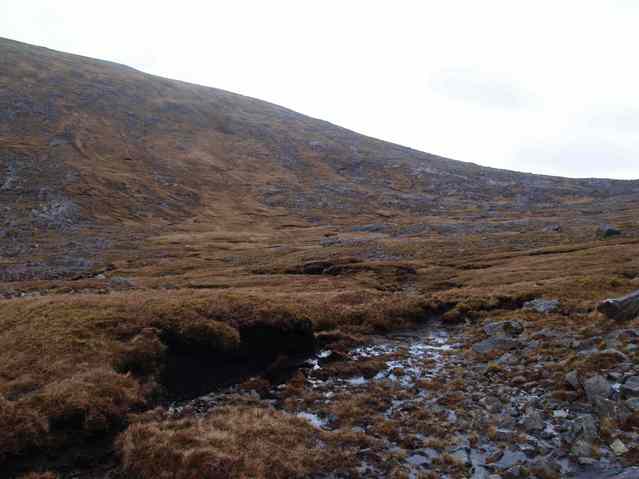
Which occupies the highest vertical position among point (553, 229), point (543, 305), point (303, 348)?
point (553, 229)

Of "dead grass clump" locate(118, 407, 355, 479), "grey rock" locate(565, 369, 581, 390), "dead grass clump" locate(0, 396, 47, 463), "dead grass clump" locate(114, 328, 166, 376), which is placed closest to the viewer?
"dead grass clump" locate(118, 407, 355, 479)

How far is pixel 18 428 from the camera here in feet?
52.6

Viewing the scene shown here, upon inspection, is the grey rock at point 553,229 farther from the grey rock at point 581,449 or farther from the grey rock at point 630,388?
the grey rock at point 581,449

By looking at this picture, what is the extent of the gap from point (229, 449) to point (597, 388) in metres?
13.5

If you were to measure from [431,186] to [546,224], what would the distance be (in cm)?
6298

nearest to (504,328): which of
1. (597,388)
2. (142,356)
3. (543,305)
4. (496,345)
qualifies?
(496,345)

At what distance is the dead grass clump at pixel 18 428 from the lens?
50.8 ft

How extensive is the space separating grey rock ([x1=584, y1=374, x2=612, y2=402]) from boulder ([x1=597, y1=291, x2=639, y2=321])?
9.08m

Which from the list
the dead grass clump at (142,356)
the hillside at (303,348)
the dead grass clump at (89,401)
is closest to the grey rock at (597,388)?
the hillside at (303,348)

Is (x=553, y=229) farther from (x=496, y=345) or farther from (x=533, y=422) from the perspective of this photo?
(x=533, y=422)

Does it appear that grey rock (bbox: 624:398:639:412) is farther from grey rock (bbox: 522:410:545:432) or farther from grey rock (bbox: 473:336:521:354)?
grey rock (bbox: 473:336:521:354)

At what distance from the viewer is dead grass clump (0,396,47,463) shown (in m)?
15.5

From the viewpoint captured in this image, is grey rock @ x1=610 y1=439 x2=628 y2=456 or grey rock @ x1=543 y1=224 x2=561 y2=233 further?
grey rock @ x1=543 y1=224 x2=561 y2=233

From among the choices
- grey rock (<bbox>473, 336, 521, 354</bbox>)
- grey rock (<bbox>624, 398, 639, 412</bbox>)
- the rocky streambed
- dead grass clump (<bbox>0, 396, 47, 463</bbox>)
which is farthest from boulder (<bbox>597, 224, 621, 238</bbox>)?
dead grass clump (<bbox>0, 396, 47, 463</bbox>)
